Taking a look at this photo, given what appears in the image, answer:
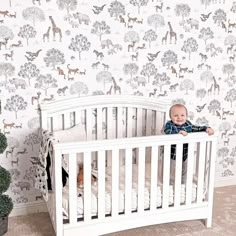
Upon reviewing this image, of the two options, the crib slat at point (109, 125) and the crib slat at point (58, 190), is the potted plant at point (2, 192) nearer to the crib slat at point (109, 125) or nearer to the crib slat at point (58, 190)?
the crib slat at point (58, 190)

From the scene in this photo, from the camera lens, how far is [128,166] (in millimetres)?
2549

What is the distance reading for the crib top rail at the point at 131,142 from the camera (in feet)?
7.86

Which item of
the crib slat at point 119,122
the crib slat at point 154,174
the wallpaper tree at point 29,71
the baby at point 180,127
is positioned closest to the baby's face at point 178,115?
the baby at point 180,127

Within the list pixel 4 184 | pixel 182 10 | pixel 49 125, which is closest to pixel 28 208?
pixel 4 184

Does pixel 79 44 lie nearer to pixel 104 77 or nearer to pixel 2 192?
pixel 104 77

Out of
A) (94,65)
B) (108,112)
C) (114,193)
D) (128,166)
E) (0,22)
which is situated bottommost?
(114,193)

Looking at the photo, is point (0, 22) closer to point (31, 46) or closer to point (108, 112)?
point (31, 46)

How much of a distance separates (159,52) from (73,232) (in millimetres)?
1509

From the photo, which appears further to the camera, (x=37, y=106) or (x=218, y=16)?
(x=218, y=16)

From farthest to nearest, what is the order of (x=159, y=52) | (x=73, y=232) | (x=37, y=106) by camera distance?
(x=159, y=52), (x=37, y=106), (x=73, y=232)

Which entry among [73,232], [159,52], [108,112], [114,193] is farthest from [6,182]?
[159,52]

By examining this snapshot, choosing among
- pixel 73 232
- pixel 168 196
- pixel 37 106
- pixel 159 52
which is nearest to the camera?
pixel 73 232

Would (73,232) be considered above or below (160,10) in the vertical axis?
below

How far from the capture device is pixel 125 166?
2.55 meters
